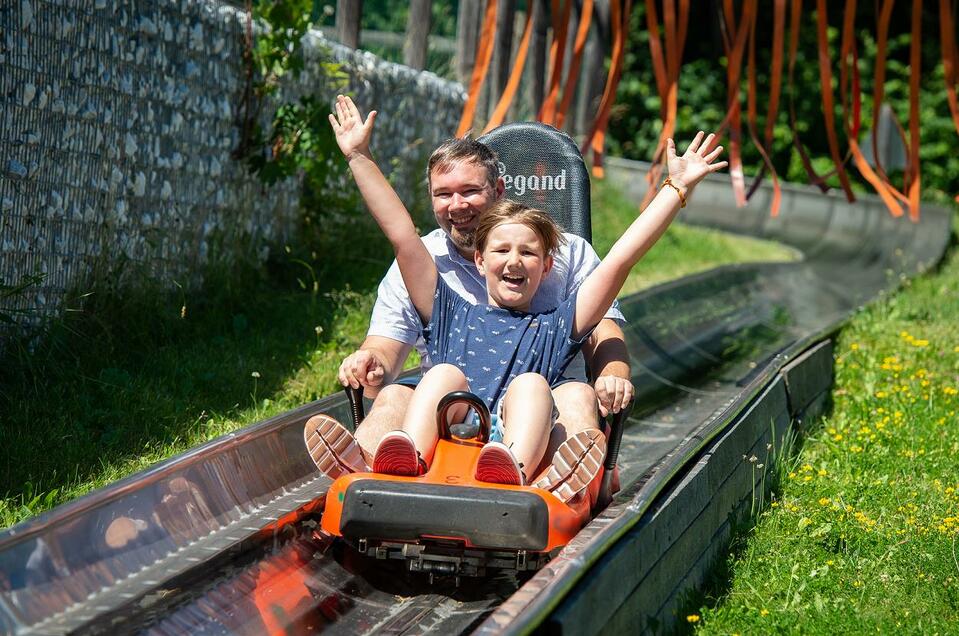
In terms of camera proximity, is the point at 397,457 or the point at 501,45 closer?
the point at 397,457

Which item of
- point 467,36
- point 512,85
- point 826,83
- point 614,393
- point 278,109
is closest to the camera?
point 614,393

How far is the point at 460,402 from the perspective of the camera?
2965 mm

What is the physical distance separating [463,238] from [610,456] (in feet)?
2.55

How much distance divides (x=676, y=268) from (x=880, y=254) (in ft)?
10.5

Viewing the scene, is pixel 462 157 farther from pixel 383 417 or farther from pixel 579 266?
pixel 383 417

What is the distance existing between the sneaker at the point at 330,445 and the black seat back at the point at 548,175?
4.39 feet

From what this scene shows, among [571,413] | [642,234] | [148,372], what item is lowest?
[148,372]

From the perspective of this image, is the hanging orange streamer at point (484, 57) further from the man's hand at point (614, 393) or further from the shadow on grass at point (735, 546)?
the man's hand at point (614, 393)

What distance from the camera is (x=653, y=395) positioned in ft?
18.7

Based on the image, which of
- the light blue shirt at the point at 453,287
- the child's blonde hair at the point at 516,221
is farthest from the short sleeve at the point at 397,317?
the child's blonde hair at the point at 516,221

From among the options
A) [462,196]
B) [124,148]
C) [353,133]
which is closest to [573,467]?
[462,196]

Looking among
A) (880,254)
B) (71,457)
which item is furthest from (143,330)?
(880,254)

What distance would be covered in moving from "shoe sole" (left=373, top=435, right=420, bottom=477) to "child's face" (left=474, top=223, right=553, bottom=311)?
0.59m

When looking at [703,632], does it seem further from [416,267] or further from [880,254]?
[880,254]
